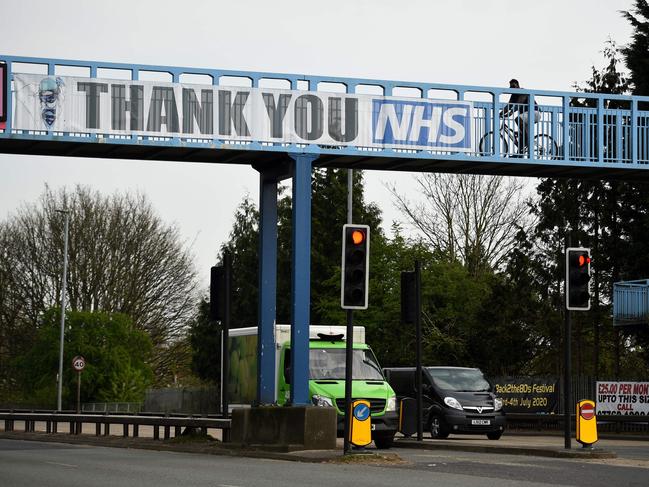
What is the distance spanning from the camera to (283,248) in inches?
3054

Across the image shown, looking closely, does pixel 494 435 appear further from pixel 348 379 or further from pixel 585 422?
pixel 348 379

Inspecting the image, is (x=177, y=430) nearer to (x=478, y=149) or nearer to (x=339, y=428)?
(x=339, y=428)

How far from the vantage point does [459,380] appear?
33625mm

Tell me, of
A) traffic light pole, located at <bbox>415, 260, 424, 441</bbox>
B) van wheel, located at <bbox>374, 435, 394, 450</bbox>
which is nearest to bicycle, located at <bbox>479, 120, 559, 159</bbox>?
traffic light pole, located at <bbox>415, 260, 424, 441</bbox>

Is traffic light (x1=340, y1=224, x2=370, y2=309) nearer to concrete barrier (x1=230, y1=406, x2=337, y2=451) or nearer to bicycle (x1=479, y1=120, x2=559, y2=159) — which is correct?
concrete barrier (x1=230, y1=406, x2=337, y2=451)

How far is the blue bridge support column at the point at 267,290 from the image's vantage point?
25.6 m

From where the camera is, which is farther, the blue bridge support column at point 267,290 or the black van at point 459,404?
the black van at point 459,404

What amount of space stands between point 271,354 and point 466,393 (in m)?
8.85

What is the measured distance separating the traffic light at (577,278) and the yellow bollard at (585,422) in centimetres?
166

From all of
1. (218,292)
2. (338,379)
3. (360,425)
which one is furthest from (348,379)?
(338,379)

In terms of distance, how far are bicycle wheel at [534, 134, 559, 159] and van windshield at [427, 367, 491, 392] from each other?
8360 millimetres

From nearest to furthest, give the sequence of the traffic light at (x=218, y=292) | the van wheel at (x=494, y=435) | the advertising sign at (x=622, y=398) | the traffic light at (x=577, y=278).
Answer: the traffic light at (x=577, y=278) < the traffic light at (x=218, y=292) < the van wheel at (x=494, y=435) < the advertising sign at (x=622, y=398)

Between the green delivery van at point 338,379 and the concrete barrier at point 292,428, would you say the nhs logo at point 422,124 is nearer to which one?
the green delivery van at point 338,379

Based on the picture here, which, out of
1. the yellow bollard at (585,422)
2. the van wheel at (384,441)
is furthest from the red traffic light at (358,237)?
the van wheel at (384,441)
